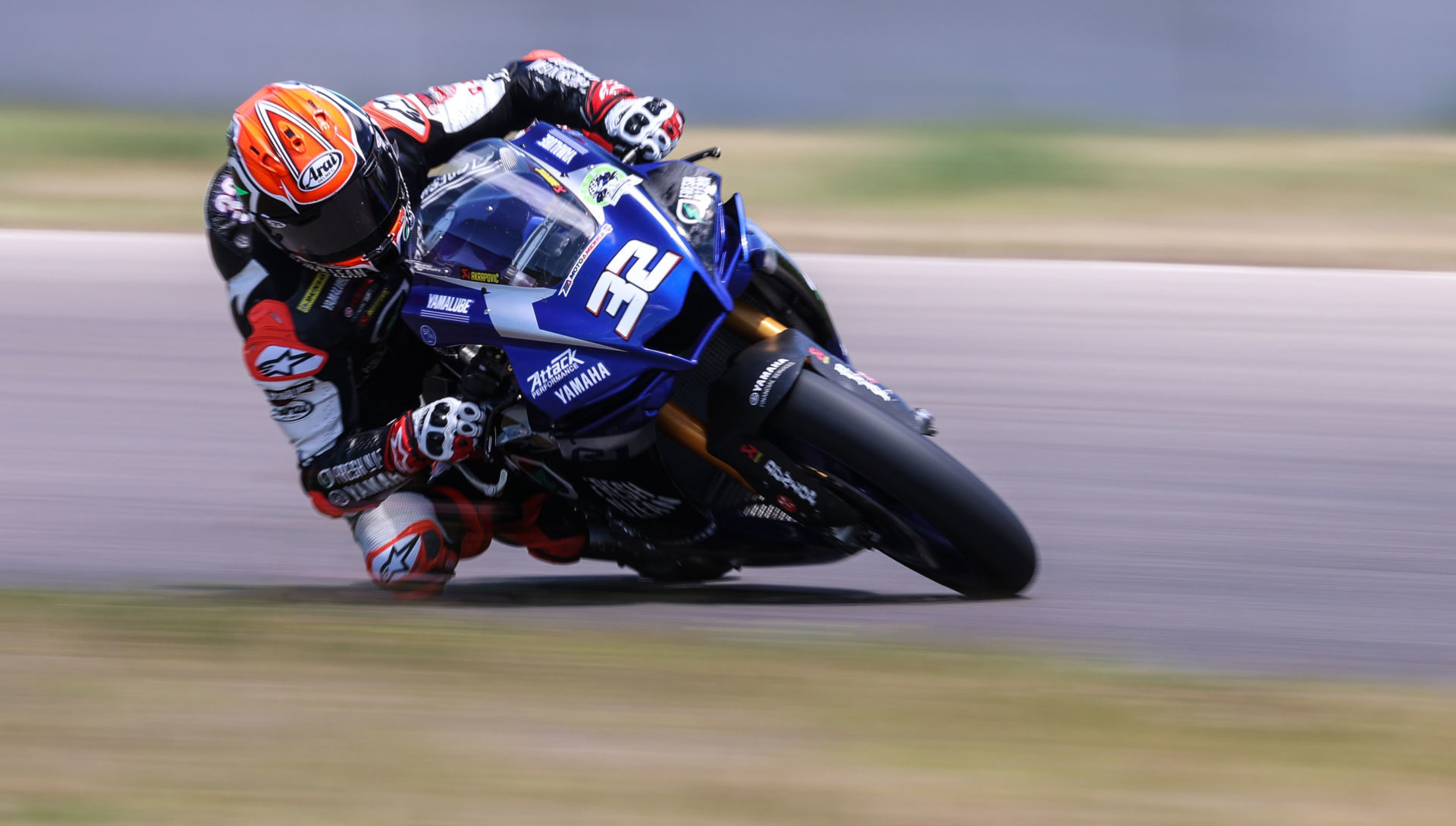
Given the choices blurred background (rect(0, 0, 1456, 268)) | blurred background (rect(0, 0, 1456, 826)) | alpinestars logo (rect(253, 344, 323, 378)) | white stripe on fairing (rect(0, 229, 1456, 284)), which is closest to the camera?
blurred background (rect(0, 0, 1456, 826))

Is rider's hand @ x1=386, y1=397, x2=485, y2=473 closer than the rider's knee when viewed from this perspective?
Yes

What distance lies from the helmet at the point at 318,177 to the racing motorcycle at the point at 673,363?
6.4 inches

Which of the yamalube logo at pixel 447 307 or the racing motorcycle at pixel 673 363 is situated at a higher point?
the racing motorcycle at pixel 673 363

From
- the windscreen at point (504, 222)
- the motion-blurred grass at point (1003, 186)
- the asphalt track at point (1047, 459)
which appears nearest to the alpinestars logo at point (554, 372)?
the windscreen at point (504, 222)

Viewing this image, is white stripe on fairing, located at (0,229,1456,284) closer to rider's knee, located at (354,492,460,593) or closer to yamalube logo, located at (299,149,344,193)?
rider's knee, located at (354,492,460,593)

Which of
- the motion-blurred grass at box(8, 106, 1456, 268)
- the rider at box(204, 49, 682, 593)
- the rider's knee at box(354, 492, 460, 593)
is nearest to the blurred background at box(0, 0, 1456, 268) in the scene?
the motion-blurred grass at box(8, 106, 1456, 268)

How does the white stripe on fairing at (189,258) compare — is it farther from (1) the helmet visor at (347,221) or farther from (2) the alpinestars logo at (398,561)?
(1) the helmet visor at (347,221)

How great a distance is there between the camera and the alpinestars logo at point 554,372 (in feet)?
10.7

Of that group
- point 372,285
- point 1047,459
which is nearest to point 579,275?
point 372,285

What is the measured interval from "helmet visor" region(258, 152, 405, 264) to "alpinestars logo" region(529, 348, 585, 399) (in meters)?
0.63

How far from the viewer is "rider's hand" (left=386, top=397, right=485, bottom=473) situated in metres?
3.48

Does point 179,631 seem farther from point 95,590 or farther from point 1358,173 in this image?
point 1358,173

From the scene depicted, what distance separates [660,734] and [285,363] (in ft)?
4.56

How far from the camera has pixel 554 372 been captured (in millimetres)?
3271
